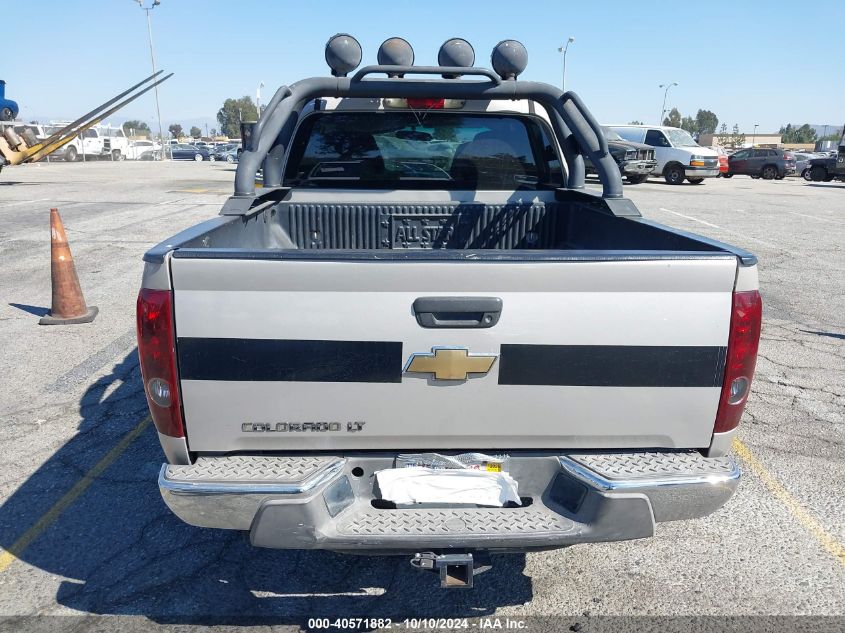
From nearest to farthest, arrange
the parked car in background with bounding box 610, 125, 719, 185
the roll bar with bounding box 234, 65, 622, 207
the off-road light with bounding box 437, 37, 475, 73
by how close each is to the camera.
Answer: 1. the roll bar with bounding box 234, 65, 622, 207
2. the off-road light with bounding box 437, 37, 475, 73
3. the parked car in background with bounding box 610, 125, 719, 185

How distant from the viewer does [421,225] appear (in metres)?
4.30

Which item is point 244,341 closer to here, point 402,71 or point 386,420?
point 386,420

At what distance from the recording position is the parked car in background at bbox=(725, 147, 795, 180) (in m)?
32.8

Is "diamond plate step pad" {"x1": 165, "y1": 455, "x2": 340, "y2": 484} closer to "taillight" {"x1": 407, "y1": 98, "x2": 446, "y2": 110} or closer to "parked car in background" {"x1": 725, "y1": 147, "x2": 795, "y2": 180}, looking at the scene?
"taillight" {"x1": 407, "y1": 98, "x2": 446, "y2": 110}

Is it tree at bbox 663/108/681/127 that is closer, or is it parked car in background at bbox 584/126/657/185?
parked car in background at bbox 584/126/657/185

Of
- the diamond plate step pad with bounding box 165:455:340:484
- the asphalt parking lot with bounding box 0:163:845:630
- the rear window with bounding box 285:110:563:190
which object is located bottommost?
the asphalt parking lot with bounding box 0:163:845:630

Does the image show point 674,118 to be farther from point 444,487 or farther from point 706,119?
point 444,487

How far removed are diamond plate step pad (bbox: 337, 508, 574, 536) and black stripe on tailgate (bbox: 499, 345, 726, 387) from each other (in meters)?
0.47

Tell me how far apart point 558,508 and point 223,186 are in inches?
821

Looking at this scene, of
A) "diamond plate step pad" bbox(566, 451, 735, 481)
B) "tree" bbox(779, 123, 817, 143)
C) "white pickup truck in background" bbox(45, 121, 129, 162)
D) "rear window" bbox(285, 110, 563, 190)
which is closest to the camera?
"diamond plate step pad" bbox(566, 451, 735, 481)

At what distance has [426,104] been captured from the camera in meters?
4.16

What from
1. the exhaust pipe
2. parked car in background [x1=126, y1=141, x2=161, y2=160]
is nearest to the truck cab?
the exhaust pipe

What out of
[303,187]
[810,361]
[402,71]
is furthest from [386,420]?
[810,361]

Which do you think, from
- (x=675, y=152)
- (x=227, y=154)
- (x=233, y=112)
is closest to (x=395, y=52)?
(x=675, y=152)
